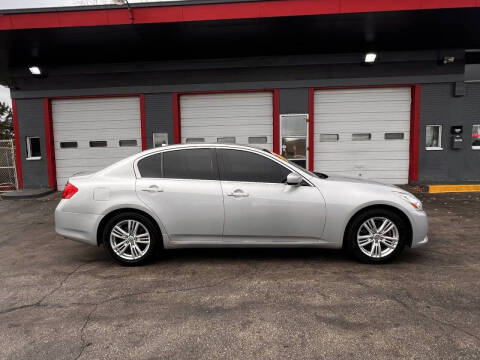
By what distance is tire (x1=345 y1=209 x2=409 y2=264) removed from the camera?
3.95 meters

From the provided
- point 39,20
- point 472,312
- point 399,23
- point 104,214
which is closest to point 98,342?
point 104,214

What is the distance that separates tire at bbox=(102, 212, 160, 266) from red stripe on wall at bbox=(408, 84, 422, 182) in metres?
9.00

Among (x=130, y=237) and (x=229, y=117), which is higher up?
(x=229, y=117)

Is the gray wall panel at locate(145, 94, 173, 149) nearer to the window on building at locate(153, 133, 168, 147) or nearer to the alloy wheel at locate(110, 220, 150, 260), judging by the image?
the window on building at locate(153, 133, 168, 147)

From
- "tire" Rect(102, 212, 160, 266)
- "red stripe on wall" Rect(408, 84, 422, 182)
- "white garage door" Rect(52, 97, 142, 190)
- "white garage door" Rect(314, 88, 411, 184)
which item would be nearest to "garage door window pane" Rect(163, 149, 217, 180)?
"tire" Rect(102, 212, 160, 266)

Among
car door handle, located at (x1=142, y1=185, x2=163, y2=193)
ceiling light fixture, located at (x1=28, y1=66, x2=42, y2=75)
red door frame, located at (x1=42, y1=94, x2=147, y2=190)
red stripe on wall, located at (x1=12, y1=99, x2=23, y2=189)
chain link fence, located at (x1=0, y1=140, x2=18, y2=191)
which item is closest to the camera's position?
car door handle, located at (x1=142, y1=185, x2=163, y2=193)

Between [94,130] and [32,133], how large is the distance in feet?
6.87

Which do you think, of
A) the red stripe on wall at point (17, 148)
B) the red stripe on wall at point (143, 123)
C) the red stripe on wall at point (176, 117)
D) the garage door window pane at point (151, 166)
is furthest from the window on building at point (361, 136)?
the red stripe on wall at point (17, 148)

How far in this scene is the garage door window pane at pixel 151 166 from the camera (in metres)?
4.16

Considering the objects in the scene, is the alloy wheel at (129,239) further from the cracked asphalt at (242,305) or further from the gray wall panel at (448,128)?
the gray wall panel at (448,128)

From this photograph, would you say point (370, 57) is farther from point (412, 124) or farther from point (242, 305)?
point (242, 305)

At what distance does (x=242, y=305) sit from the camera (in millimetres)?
3041

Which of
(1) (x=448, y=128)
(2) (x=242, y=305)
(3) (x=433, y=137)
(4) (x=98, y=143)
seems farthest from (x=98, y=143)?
(1) (x=448, y=128)

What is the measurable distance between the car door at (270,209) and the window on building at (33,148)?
31.4 ft
